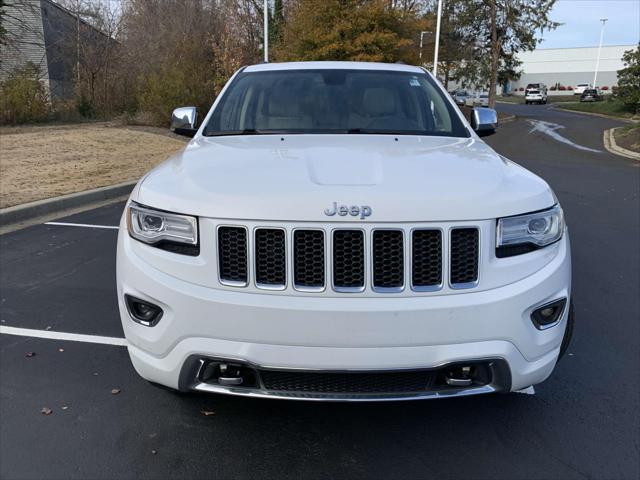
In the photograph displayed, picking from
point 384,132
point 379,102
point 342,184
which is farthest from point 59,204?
point 342,184

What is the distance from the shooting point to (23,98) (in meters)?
17.1

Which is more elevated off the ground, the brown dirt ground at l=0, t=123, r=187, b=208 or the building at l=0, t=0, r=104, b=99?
the building at l=0, t=0, r=104, b=99

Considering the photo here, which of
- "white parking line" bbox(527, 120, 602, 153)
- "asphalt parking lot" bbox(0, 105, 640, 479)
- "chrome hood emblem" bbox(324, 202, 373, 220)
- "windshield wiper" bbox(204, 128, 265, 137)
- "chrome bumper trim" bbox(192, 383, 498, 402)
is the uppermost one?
"windshield wiper" bbox(204, 128, 265, 137)

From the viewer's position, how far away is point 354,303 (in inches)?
83.8

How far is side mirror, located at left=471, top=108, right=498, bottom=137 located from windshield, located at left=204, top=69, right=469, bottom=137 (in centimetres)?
37

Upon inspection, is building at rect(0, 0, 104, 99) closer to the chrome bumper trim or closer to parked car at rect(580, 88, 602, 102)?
the chrome bumper trim

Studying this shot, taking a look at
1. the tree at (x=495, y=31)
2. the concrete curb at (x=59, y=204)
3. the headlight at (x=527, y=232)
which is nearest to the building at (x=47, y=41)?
the concrete curb at (x=59, y=204)

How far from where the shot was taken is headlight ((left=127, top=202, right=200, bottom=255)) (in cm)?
223

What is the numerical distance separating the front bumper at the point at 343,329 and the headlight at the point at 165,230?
144 mm

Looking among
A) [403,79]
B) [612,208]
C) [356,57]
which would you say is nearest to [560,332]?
[403,79]

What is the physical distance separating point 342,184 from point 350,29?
20932 mm

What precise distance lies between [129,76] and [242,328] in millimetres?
21631

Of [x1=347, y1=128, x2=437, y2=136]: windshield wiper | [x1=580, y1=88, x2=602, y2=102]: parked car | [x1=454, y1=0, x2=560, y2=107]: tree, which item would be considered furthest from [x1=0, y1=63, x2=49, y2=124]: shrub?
[x1=580, y1=88, x2=602, y2=102]: parked car

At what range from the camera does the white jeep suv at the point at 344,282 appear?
2117 millimetres
